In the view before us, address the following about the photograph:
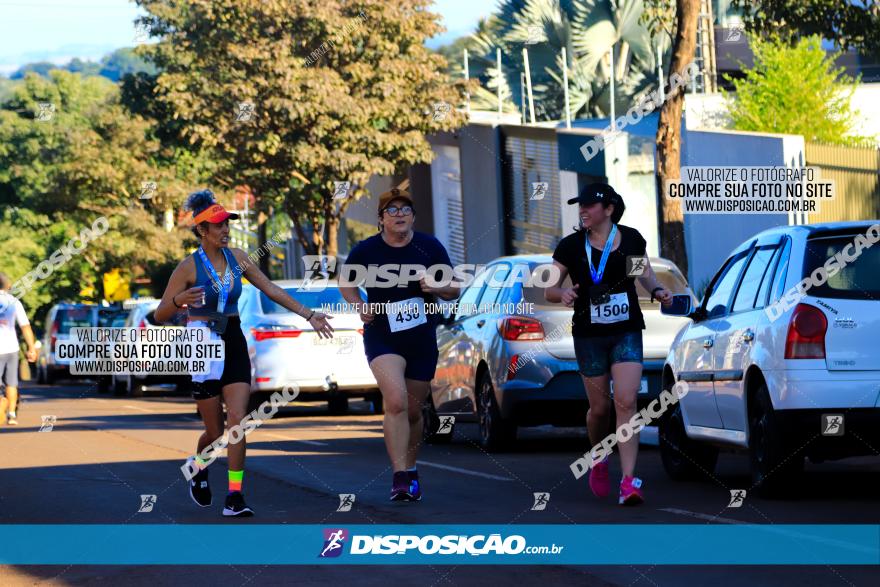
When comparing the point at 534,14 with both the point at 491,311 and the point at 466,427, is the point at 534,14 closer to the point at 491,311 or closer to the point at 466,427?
the point at 466,427

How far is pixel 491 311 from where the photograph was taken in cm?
1501

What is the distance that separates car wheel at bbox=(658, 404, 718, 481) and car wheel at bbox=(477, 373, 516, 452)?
2367 millimetres

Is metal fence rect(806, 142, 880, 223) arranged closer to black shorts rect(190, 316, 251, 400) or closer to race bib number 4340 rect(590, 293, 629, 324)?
race bib number 4340 rect(590, 293, 629, 324)

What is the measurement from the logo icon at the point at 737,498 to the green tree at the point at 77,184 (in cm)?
3210

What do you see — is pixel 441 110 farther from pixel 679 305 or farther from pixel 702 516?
pixel 702 516

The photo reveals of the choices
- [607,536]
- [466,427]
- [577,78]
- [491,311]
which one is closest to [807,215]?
[466,427]

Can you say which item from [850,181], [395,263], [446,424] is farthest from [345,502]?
[850,181]

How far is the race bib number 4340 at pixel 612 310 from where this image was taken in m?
10.5

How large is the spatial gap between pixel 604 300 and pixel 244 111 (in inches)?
852

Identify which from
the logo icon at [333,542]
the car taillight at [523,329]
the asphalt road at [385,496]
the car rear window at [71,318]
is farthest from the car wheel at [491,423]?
the car rear window at [71,318]

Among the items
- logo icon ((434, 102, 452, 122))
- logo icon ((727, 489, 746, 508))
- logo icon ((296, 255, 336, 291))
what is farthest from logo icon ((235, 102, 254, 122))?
logo icon ((727, 489, 746, 508))

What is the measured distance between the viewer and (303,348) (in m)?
20.7

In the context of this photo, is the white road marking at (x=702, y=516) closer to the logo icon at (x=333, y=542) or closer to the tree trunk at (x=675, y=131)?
the logo icon at (x=333, y=542)

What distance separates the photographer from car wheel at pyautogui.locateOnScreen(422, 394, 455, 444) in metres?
16.7
